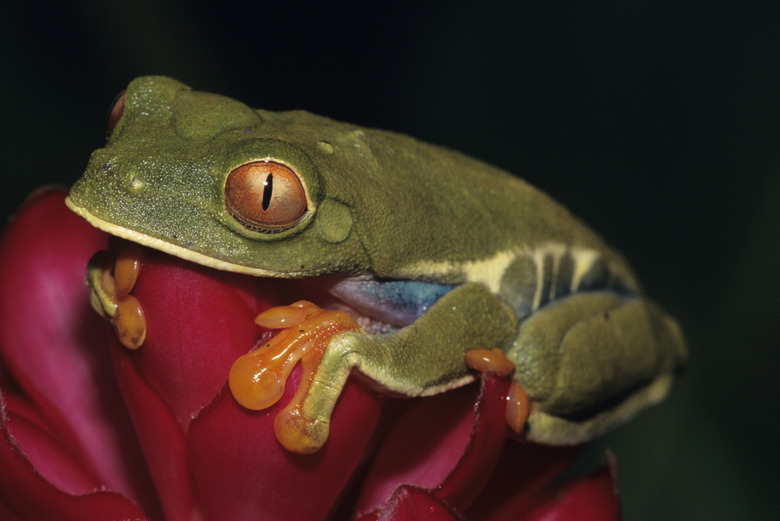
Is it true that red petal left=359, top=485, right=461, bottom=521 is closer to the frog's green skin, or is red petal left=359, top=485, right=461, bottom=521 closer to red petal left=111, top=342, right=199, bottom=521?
the frog's green skin

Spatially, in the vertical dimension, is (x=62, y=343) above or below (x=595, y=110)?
below

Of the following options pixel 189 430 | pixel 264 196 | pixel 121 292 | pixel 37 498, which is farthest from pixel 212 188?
pixel 37 498

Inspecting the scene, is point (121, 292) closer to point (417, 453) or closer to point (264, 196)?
point (264, 196)

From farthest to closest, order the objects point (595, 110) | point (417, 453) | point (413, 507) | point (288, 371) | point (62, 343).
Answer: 1. point (595, 110)
2. point (62, 343)
3. point (417, 453)
4. point (288, 371)
5. point (413, 507)

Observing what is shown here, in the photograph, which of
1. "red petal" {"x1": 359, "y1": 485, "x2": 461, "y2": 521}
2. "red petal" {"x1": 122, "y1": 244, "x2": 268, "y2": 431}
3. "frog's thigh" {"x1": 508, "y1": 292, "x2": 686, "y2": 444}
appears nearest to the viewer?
"red petal" {"x1": 359, "y1": 485, "x2": 461, "y2": 521}

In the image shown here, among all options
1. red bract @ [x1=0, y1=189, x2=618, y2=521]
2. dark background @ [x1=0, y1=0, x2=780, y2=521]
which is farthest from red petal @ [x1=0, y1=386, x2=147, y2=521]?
dark background @ [x1=0, y1=0, x2=780, y2=521]

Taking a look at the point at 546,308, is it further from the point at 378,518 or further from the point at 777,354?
the point at 777,354
